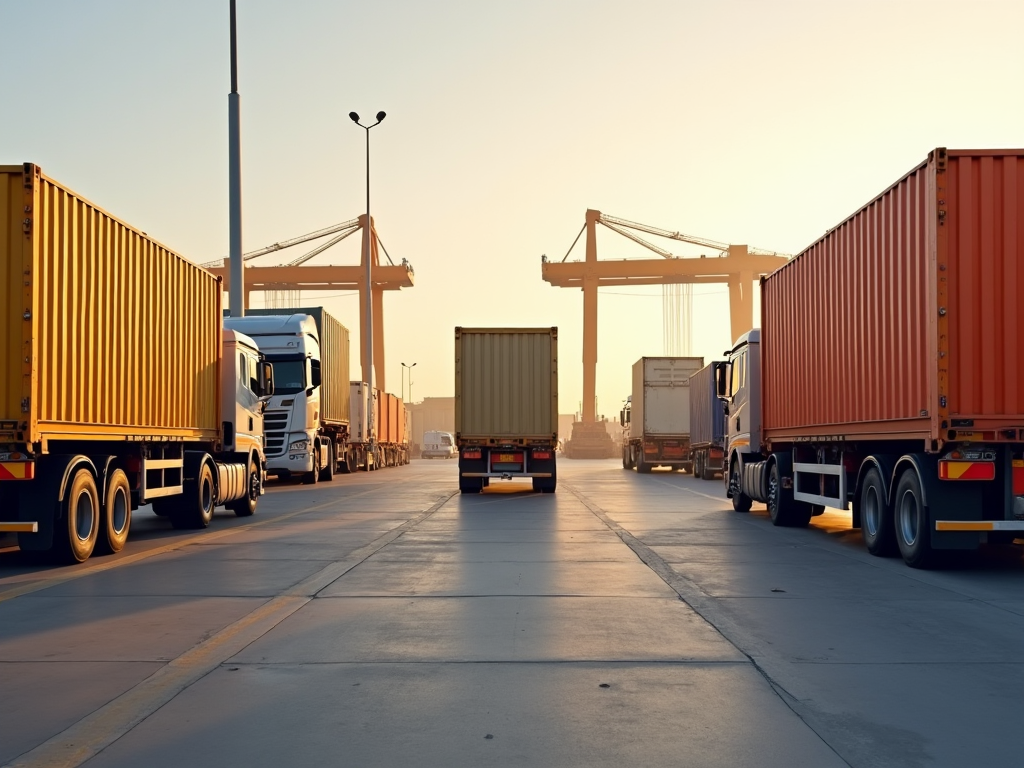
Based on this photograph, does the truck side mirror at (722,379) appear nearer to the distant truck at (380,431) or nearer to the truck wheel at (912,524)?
the truck wheel at (912,524)

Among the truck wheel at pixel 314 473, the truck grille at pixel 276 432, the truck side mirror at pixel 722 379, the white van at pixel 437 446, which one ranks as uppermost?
the truck side mirror at pixel 722 379

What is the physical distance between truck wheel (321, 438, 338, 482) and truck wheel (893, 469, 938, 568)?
21535 millimetres

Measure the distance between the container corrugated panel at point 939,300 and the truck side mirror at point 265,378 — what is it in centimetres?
1007

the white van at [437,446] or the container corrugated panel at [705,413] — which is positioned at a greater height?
the container corrugated panel at [705,413]

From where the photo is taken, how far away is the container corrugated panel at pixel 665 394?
3762 cm

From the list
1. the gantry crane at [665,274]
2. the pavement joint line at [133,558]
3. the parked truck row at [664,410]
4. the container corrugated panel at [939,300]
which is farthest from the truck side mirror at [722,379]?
the gantry crane at [665,274]

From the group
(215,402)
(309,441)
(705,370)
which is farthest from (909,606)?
(705,370)

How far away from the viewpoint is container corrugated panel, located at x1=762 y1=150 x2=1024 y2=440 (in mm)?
9930

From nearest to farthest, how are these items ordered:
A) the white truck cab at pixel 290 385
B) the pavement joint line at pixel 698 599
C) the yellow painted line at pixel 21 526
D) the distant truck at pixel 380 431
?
the pavement joint line at pixel 698 599 → the yellow painted line at pixel 21 526 → the white truck cab at pixel 290 385 → the distant truck at pixel 380 431

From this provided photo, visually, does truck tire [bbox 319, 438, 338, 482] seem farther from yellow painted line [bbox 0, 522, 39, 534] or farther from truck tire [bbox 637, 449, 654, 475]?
yellow painted line [bbox 0, 522, 39, 534]

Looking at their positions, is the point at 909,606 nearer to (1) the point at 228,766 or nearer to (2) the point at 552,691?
(2) the point at 552,691

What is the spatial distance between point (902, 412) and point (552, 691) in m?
6.58

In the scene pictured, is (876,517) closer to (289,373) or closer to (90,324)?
(90,324)

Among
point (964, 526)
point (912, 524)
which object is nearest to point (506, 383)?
point (912, 524)
